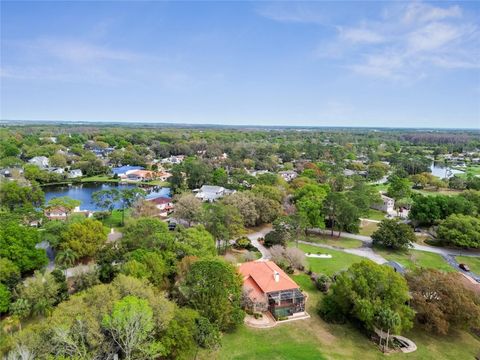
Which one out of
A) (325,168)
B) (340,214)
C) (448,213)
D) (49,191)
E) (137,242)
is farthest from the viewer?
(325,168)

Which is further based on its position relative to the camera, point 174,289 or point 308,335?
point 174,289

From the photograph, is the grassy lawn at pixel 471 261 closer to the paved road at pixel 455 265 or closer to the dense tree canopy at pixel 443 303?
the paved road at pixel 455 265

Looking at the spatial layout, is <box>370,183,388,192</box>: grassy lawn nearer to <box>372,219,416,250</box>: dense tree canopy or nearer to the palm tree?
<box>372,219,416,250</box>: dense tree canopy

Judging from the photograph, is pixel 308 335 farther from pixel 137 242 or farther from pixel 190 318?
pixel 137 242

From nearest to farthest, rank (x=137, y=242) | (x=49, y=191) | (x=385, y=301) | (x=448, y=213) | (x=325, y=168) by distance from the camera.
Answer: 1. (x=385, y=301)
2. (x=137, y=242)
3. (x=448, y=213)
4. (x=49, y=191)
5. (x=325, y=168)

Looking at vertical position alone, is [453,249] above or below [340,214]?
below

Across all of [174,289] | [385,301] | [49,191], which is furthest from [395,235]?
[49,191]

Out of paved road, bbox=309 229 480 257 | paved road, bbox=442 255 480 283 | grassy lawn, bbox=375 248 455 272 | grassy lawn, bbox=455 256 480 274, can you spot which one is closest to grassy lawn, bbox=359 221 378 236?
paved road, bbox=309 229 480 257
